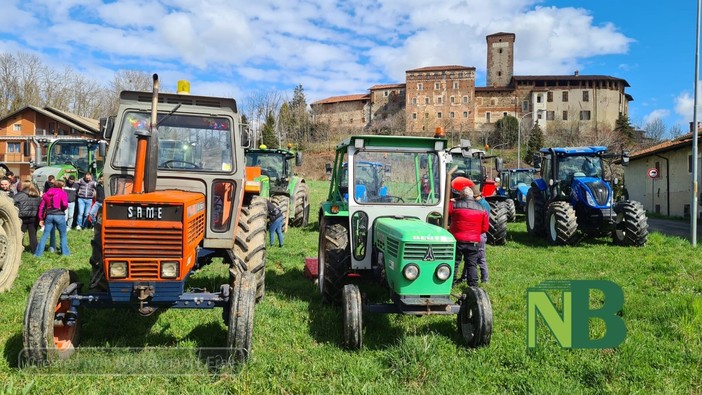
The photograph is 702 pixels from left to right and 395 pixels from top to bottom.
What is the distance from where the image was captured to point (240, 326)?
4.02 m

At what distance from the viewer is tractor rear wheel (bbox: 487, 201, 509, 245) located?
11020mm

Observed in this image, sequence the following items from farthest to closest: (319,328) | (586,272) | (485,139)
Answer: (485,139) < (586,272) < (319,328)

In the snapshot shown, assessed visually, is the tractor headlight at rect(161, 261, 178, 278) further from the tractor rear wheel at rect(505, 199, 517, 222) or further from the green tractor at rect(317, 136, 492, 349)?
the tractor rear wheel at rect(505, 199, 517, 222)

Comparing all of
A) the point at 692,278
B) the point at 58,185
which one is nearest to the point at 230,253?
the point at 58,185

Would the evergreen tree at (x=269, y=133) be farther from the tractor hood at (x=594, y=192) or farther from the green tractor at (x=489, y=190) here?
the tractor hood at (x=594, y=192)

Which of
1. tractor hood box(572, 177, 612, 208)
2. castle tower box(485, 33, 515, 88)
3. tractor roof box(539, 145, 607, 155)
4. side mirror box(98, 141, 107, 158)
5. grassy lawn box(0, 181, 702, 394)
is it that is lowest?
grassy lawn box(0, 181, 702, 394)

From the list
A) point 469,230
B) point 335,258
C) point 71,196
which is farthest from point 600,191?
point 71,196

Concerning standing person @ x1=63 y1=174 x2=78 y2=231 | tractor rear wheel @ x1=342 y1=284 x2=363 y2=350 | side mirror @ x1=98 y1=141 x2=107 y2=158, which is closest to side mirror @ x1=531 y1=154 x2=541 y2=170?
tractor rear wheel @ x1=342 y1=284 x2=363 y2=350

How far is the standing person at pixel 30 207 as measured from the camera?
879cm

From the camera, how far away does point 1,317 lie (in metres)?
5.25

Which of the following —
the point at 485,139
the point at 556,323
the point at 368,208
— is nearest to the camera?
the point at 556,323

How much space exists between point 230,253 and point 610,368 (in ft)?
12.2

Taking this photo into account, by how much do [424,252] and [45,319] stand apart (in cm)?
310

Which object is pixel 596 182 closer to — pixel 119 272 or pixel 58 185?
pixel 119 272
